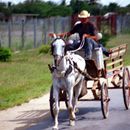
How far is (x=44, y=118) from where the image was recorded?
37.8 ft

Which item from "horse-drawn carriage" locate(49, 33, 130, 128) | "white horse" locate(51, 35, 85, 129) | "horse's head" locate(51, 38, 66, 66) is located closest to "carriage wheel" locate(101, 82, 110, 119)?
"horse-drawn carriage" locate(49, 33, 130, 128)

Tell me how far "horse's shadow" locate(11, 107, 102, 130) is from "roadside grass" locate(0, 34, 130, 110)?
1.07 metres

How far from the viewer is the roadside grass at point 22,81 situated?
47.3 feet

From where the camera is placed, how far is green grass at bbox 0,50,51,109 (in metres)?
14.4

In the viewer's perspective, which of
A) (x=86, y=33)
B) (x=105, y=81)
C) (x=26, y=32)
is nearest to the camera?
(x=86, y=33)

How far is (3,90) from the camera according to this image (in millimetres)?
15961

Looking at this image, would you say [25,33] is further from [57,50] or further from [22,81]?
[57,50]

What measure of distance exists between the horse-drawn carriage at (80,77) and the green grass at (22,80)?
97.9 inches

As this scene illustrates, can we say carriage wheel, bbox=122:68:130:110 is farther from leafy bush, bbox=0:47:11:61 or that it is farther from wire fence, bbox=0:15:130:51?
wire fence, bbox=0:15:130:51

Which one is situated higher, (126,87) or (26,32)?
(26,32)

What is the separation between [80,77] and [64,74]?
0.77 m

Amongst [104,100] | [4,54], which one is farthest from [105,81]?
[4,54]

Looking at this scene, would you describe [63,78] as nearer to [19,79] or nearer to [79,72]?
[79,72]

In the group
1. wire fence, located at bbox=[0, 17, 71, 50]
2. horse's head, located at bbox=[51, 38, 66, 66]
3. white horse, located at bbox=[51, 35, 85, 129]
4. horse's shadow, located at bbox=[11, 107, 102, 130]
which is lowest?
horse's shadow, located at bbox=[11, 107, 102, 130]
